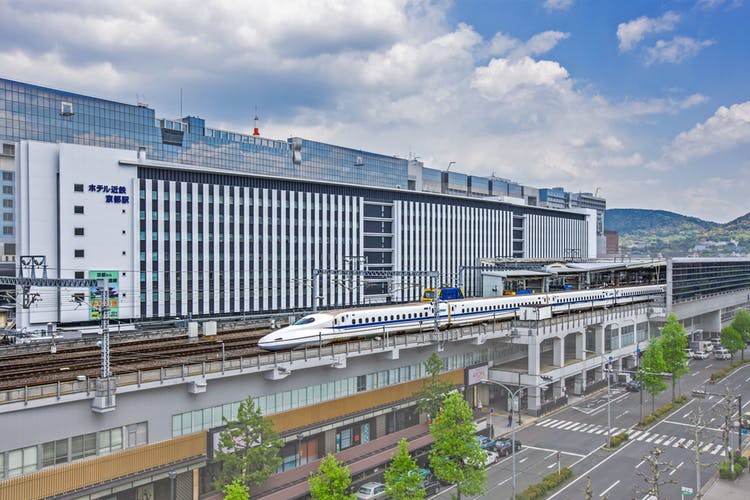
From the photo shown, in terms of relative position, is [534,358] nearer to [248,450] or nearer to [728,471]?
[728,471]

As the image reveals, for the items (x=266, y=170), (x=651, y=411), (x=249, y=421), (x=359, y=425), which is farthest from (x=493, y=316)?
(x=266, y=170)

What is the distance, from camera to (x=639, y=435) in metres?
58.9

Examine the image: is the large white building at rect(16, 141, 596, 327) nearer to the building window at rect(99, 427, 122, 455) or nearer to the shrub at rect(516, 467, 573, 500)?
→ the shrub at rect(516, 467, 573, 500)

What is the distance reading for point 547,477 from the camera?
4631 cm

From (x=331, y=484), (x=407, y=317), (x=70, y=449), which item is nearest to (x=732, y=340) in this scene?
(x=407, y=317)

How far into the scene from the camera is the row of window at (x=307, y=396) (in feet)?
129

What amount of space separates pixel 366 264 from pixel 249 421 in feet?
290

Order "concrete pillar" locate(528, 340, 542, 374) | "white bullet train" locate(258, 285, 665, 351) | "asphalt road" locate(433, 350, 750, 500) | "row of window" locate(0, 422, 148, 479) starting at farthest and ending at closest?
"concrete pillar" locate(528, 340, 542, 374) → "white bullet train" locate(258, 285, 665, 351) → "asphalt road" locate(433, 350, 750, 500) → "row of window" locate(0, 422, 148, 479)

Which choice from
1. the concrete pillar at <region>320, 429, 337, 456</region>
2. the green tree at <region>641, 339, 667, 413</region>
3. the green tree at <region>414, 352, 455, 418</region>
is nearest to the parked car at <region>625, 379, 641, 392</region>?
the green tree at <region>641, 339, 667, 413</region>

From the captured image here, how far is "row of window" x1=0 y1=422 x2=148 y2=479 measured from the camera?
31266mm

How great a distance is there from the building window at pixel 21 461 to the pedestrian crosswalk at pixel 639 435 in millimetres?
47491

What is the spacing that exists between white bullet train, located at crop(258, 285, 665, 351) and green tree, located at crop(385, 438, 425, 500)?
49.2 ft

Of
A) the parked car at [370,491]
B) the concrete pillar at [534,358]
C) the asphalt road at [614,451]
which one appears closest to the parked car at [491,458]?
the asphalt road at [614,451]

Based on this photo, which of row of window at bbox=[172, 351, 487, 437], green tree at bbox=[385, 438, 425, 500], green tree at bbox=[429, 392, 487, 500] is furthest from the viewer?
row of window at bbox=[172, 351, 487, 437]
